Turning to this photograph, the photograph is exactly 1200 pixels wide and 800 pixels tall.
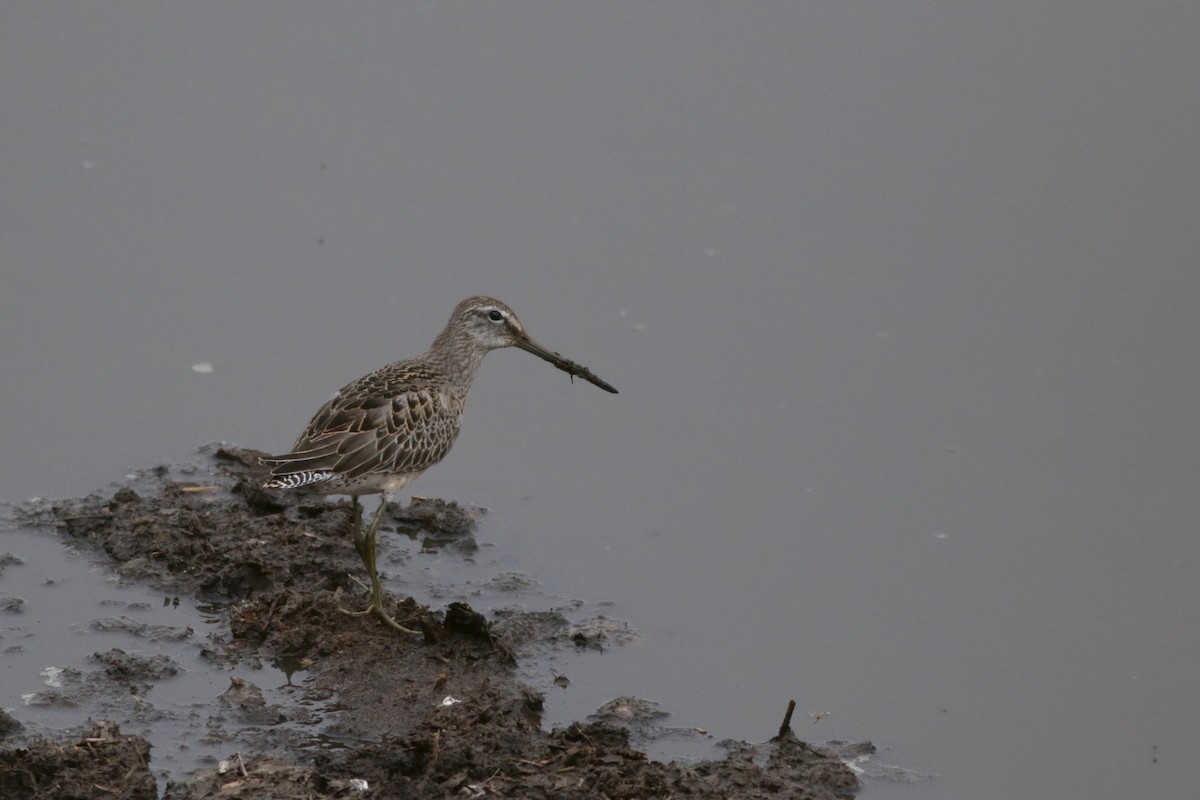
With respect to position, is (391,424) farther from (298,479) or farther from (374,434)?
(298,479)

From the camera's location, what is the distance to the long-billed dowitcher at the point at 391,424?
7.18m

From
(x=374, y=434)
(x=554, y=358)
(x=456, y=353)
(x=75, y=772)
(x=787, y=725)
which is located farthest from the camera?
(x=554, y=358)

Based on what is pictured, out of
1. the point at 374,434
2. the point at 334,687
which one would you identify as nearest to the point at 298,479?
the point at 374,434

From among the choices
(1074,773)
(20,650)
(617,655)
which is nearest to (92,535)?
(20,650)

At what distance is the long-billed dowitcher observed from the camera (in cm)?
718

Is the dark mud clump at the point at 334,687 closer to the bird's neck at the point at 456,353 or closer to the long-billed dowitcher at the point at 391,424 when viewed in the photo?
the long-billed dowitcher at the point at 391,424

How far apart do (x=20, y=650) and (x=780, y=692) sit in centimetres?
315

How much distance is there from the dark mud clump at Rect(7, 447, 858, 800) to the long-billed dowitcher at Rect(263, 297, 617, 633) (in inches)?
11.2

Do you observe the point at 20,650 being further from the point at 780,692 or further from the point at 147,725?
the point at 780,692

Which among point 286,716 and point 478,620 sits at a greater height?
point 478,620

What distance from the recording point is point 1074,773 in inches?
271

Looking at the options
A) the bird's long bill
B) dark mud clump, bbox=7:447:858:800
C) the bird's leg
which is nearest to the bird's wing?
the bird's leg

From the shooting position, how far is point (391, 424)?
7406 mm

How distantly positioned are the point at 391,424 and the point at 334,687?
1293 millimetres
